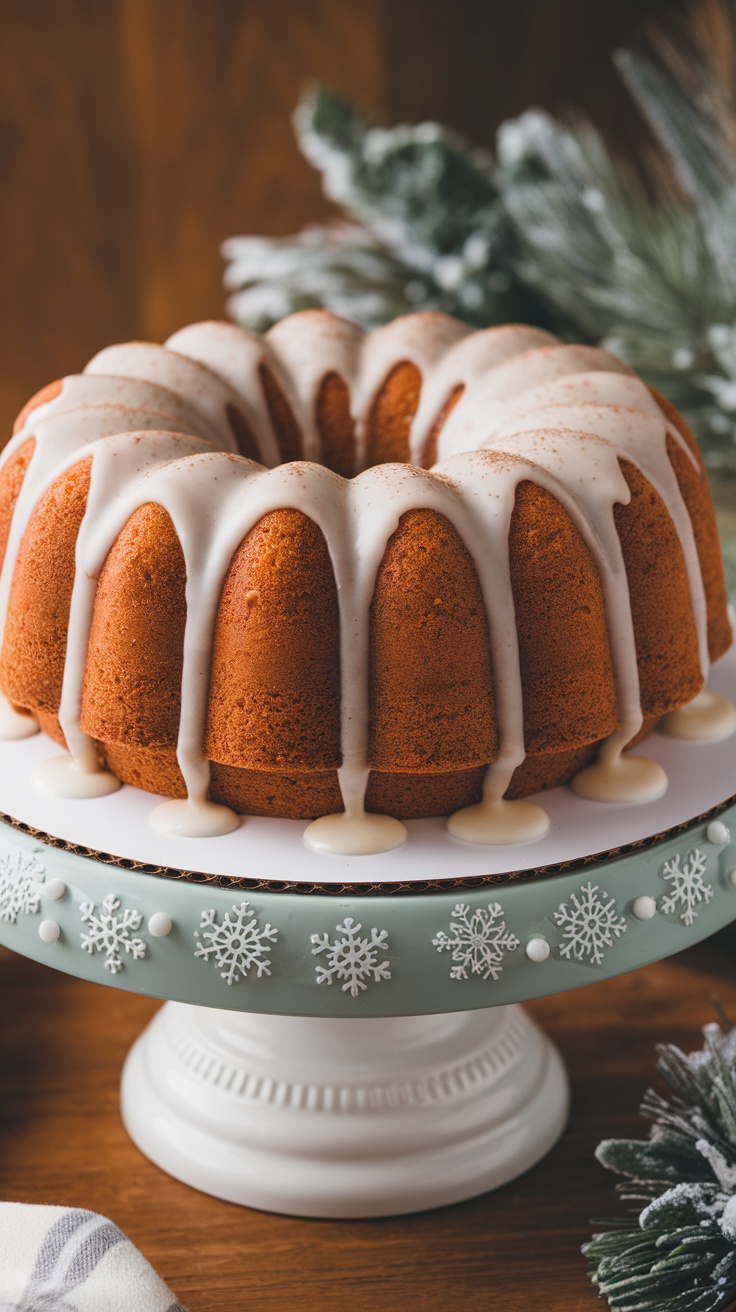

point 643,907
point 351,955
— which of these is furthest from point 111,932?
point 643,907

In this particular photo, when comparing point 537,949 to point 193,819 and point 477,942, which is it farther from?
point 193,819

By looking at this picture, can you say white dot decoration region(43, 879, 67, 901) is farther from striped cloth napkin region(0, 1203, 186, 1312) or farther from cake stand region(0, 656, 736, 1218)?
striped cloth napkin region(0, 1203, 186, 1312)

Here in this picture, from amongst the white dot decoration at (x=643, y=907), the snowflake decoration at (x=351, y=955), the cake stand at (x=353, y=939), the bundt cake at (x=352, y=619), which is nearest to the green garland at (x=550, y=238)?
the bundt cake at (x=352, y=619)

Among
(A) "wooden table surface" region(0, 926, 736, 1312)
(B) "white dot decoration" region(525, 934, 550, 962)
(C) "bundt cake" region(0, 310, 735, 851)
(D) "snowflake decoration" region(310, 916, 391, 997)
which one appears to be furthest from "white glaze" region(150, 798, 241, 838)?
(A) "wooden table surface" region(0, 926, 736, 1312)

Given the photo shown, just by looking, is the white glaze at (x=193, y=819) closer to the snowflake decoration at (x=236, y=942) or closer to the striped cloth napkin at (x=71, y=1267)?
the snowflake decoration at (x=236, y=942)

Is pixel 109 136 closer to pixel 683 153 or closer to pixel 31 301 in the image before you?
pixel 31 301

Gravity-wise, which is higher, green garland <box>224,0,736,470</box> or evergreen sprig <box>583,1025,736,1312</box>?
green garland <box>224,0,736,470</box>
